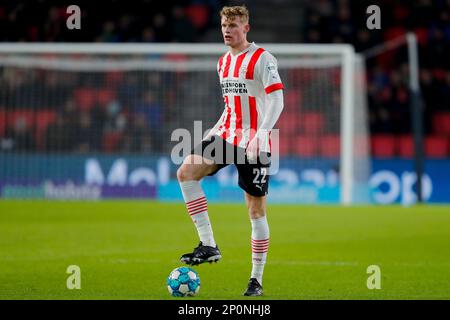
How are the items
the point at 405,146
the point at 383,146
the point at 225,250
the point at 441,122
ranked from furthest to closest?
the point at 441,122, the point at 383,146, the point at 405,146, the point at 225,250

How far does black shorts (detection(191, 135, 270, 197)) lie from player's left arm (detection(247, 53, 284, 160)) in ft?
0.43

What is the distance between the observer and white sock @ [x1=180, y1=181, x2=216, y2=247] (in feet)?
24.5

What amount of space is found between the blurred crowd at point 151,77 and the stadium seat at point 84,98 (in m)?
0.02

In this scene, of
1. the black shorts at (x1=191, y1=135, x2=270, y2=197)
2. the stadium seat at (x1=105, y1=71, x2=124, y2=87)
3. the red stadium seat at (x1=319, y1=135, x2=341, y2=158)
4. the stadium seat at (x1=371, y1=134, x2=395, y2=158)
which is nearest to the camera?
the black shorts at (x1=191, y1=135, x2=270, y2=197)

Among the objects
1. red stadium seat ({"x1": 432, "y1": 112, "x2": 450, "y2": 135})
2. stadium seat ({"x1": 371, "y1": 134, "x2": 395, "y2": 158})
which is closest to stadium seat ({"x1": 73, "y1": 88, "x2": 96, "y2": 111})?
stadium seat ({"x1": 371, "y1": 134, "x2": 395, "y2": 158})

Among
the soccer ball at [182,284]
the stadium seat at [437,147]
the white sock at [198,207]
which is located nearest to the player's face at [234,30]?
the white sock at [198,207]

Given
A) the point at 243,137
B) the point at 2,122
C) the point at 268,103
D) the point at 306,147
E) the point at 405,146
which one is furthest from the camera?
A: the point at 405,146

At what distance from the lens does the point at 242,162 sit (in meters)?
7.30

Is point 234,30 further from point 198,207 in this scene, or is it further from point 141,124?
point 141,124

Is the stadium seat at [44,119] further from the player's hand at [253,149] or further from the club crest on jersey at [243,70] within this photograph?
the player's hand at [253,149]

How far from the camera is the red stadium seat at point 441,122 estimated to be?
2176cm

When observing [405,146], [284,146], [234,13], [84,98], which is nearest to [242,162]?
[234,13]

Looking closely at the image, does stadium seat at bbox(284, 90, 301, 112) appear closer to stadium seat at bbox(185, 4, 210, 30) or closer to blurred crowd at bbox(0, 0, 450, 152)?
blurred crowd at bbox(0, 0, 450, 152)

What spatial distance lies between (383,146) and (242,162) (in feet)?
45.1
